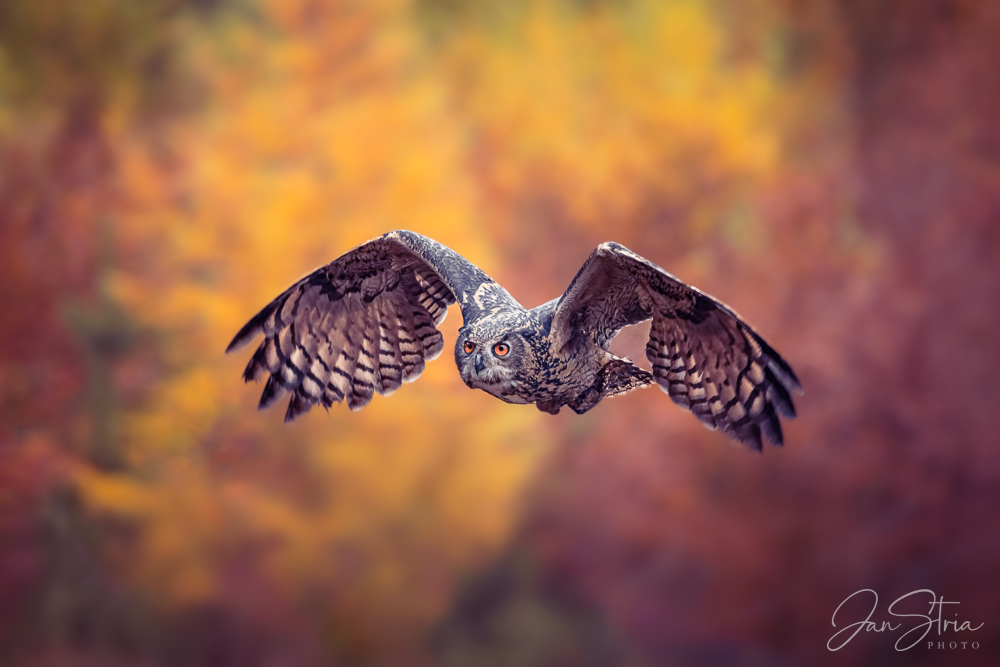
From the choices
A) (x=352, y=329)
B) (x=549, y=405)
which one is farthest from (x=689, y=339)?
(x=352, y=329)

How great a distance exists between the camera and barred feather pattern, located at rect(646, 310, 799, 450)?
8.81 feet

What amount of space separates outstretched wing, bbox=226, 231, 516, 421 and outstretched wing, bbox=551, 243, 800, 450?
700mm

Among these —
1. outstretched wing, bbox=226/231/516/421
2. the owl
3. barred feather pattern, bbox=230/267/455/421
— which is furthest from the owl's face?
→ barred feather pattern, bbox=230/267/455/421

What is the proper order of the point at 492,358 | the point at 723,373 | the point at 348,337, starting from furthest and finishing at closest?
the point at 348,337 < the point at 723,373 < the point at 492,358

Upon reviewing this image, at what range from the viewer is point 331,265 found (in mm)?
3324

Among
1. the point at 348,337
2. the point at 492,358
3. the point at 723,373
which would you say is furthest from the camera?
the point at 348,337

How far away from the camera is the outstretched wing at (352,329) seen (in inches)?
131

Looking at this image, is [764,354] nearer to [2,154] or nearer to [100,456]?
[100,456]

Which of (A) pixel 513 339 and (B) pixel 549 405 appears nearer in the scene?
(A) pixel 513 339

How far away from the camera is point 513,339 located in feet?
8.72

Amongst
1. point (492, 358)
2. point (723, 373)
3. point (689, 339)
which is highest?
point (689, 339)

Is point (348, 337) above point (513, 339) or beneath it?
above

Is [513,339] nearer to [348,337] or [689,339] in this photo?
[689,339]

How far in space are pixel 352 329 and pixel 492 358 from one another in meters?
0.98
